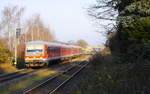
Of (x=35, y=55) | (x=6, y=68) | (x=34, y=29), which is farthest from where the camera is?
(x=34, y=29)

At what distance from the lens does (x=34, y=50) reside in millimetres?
23641

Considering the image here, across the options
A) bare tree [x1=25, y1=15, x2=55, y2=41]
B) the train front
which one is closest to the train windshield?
the train front

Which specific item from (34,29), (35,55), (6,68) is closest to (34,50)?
(35,55)

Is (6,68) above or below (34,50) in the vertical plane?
below

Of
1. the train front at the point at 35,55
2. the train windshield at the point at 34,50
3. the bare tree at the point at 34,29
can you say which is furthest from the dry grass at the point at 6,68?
the bare tree at the point at 34,29

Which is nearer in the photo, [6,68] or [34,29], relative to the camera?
[6,68]

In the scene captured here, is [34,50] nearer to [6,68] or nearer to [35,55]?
[35,55]

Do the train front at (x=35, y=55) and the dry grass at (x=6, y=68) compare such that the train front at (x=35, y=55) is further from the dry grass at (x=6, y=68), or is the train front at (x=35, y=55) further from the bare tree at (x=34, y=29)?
the bare tree at (x=34, y=29)

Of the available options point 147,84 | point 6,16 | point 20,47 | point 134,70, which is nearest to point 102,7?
point 134,70

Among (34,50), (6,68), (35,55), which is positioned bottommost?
(6,68)

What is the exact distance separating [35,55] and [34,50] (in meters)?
0.60

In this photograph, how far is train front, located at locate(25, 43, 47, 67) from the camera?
23.2 m

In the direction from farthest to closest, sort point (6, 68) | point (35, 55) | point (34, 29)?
point (34, 29), point (6, 68), point (35, 55)

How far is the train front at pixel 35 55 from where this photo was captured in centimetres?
2322
